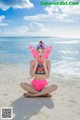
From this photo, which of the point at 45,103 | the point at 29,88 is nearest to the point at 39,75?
the point at 29,88

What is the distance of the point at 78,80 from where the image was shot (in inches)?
330

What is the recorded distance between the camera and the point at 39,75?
20.6ft

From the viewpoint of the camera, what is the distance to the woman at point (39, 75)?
20.3 feet

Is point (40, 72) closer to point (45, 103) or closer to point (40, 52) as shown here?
point (40, 52)

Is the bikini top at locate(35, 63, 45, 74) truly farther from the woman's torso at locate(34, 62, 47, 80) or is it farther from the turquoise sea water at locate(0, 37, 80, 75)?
the turquoise sea water at locate(0, 37, 80, 75)

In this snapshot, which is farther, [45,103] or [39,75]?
[39,75]

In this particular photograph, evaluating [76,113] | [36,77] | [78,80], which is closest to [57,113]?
[76,113]

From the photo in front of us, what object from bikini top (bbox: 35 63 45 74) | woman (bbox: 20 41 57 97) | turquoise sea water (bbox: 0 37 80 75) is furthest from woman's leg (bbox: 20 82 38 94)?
turquoise sea water (bbox: 0 37 80 75)

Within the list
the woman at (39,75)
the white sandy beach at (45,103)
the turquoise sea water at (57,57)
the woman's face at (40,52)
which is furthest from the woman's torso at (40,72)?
the turquoise sea water at (57,57)

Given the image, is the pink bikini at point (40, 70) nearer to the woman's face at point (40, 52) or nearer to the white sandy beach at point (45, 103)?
the woman's face at point (40, 52)

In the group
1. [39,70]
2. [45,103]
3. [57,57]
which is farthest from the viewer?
[57,57]

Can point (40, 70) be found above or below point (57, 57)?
above

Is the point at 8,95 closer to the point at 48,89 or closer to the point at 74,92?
the point at 48,89

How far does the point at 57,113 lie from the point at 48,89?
1.12 meters
